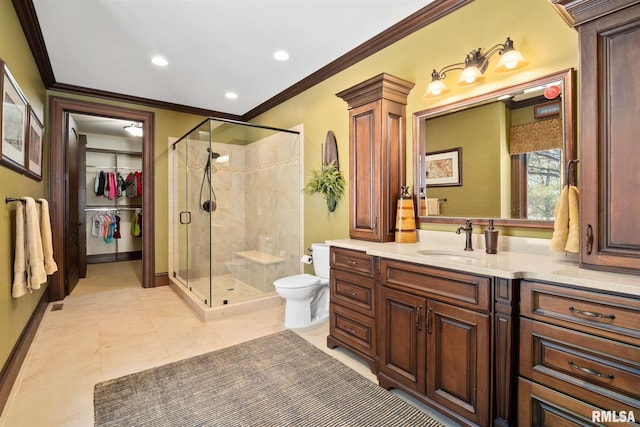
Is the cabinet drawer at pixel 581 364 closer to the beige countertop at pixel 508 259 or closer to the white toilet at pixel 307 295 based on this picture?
the beige countertop at pixel 508 259

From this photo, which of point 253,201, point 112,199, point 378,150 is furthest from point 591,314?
point 112,199

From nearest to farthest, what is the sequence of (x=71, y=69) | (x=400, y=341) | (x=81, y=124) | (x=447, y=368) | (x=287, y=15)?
(x=447, y=368) → (x=400, y=341) → (x=287, y=15) → (x=71, y=69) → (x=81, y=124)

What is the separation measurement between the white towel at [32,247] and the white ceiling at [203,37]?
5.14 feet

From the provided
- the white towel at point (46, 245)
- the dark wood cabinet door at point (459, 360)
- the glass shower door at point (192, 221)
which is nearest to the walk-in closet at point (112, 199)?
the glass shower door at point (192, 221)

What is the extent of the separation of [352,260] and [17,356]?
2.45 metres

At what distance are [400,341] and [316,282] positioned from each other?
4.07 feet

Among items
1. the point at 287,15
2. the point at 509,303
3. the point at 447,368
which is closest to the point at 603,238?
the point at 509,303

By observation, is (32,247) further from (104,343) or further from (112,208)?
(112,208)

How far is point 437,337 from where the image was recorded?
1.67 metres

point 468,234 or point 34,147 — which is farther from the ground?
point 34,147

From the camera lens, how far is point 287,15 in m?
2.45

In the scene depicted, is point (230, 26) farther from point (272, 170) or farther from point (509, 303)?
point (509, 303)

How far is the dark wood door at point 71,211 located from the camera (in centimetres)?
400

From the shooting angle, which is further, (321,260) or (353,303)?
(321,260)
